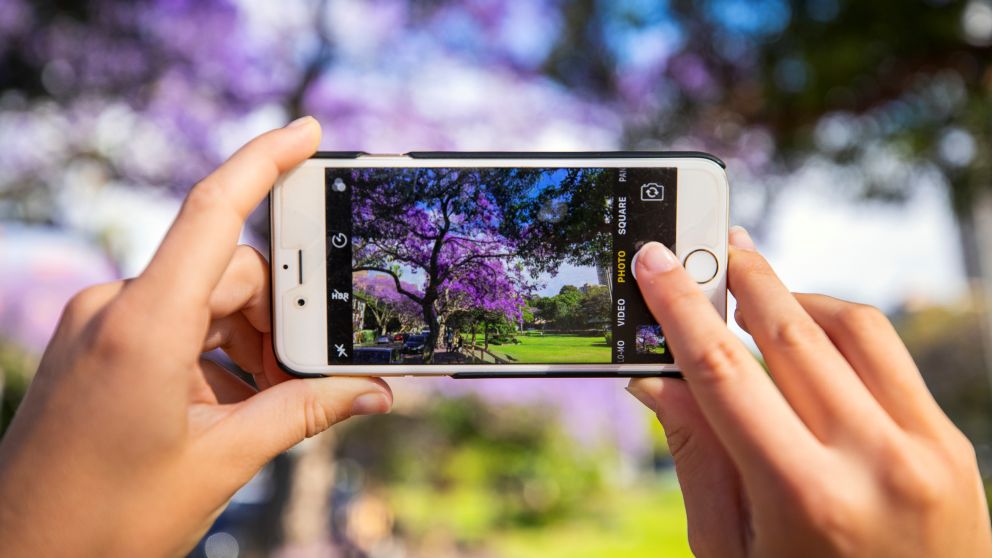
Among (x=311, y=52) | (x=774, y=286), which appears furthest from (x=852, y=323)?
(x=311, y=52)

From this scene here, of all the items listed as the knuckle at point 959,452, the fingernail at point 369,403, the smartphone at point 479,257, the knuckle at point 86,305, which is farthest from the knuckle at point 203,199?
the knuckle at point 959,452

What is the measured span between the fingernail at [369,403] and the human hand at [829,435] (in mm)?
564

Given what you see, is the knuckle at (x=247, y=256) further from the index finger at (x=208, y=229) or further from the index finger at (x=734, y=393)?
the index finger at (x=734, y=393)

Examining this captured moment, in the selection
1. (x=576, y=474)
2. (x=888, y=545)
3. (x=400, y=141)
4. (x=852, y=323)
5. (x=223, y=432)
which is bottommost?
(x=576, y=474)

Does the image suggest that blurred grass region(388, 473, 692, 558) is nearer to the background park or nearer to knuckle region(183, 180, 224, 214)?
the background park

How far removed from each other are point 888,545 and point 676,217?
0.70 meters

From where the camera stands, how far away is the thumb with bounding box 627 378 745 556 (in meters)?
1.05

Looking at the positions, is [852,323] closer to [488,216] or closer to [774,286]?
[774,286]

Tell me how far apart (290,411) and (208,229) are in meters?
0.35

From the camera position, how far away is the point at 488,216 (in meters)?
1.34

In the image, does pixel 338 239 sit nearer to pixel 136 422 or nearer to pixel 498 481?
pixel 136 422

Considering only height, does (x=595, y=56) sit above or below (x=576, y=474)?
above

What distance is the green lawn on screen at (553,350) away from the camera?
134cm

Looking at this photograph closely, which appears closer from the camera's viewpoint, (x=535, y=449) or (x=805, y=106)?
(x=805, y=106)
